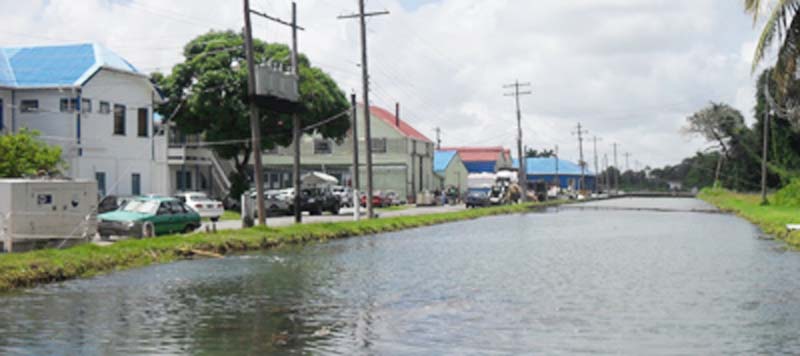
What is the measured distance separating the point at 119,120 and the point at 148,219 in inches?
813

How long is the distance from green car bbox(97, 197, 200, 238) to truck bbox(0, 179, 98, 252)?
392cm

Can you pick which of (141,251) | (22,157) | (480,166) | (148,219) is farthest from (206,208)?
(480,166)

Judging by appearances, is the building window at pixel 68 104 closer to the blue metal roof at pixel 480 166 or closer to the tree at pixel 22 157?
the tree at pixel 22 157

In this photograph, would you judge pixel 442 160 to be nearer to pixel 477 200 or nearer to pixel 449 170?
pixel 449 170

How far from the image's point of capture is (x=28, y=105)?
4612 centimetres

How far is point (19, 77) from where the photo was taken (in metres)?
46.7

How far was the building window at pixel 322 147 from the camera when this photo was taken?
3452 inches

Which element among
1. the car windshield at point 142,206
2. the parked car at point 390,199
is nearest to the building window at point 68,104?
the car windshield at point 142,206

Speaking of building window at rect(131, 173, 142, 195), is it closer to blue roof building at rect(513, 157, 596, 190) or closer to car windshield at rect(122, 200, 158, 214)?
car windshield at rect(122, 200, 158, 214)

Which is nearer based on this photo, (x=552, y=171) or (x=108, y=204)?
(x=108, y=204)

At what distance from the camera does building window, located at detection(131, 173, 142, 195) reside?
51406mm

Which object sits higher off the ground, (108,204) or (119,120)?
(119,120)

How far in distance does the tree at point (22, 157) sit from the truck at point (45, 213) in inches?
414

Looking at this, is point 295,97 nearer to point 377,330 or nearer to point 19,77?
point 19,77
